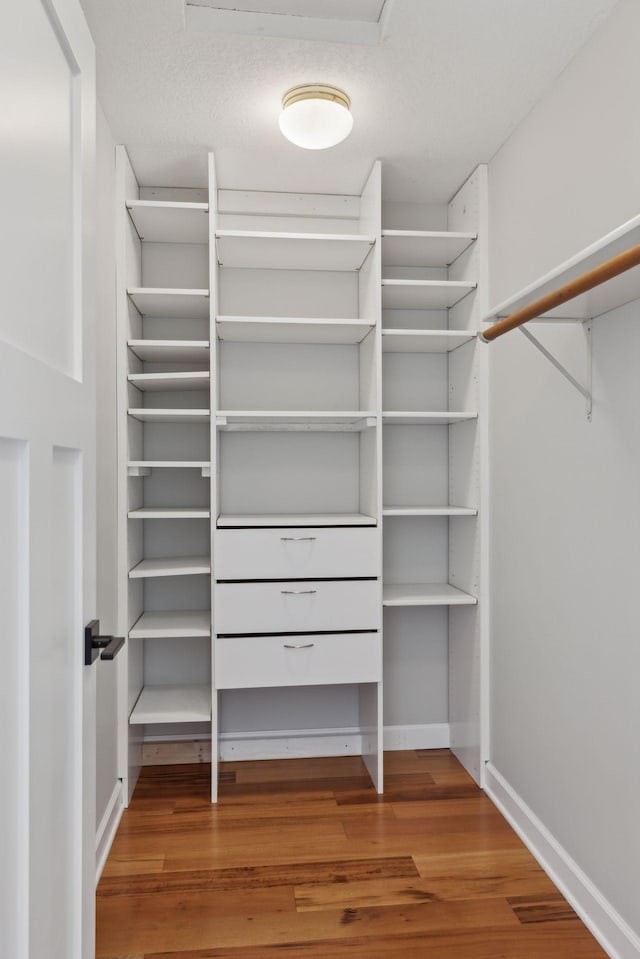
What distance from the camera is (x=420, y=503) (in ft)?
9.46

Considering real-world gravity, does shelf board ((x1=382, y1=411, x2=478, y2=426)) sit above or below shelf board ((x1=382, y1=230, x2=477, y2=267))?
below

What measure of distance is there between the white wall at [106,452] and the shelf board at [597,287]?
1222 mm

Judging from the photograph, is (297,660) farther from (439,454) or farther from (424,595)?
(439,454)

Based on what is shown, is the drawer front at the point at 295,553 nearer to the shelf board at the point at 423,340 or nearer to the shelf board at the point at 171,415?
the shelf board at the point at 171,415

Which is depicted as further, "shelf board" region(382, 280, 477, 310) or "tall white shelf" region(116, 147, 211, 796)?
"shelf board" region(382, 280, 477, 310)

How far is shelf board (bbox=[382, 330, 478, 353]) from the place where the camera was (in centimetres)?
249

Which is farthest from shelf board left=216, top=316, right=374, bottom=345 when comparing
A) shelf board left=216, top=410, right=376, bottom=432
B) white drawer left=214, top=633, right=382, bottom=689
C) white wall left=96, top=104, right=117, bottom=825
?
white drawer left=214, top=633, right=382, bottom=689

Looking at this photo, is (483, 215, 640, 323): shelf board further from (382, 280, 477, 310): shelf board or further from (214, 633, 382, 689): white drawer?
(214, 633, 382, 689): white drawer

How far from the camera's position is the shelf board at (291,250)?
241 centimetres

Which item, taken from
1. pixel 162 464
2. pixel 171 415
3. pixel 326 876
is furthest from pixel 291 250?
pixel 326 876

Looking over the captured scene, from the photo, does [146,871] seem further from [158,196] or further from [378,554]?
[158,196]

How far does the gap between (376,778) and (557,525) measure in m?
1.22

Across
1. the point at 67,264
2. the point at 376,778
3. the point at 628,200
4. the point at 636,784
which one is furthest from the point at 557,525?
the point at 67,264

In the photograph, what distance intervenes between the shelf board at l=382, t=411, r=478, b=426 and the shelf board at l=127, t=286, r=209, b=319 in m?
0.82
